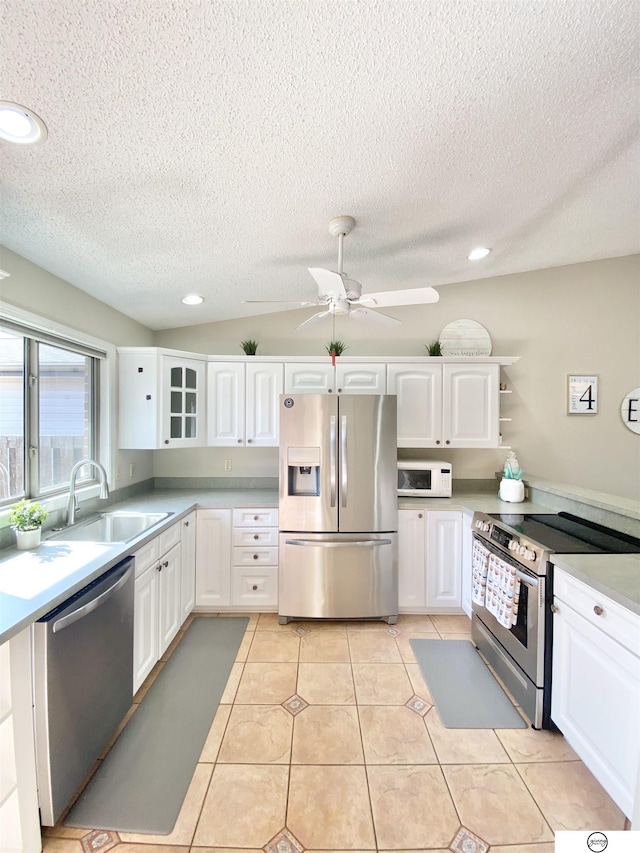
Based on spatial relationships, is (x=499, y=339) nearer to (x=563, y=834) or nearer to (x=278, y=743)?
(x=563, y=834)

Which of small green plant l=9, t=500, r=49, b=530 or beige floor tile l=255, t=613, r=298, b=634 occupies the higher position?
small green plant l=9, t=500, r=49, b=530

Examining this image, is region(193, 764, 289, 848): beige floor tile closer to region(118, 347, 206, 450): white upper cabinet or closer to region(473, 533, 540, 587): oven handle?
region(473, 533, 540, 587): oven handle

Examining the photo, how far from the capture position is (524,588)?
5.85ft

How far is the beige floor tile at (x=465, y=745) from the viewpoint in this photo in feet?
5.04

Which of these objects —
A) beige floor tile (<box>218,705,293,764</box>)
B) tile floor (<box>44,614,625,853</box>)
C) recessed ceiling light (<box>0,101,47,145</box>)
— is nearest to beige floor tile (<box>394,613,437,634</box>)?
tile floor (<box>44,614,625,853</box>)

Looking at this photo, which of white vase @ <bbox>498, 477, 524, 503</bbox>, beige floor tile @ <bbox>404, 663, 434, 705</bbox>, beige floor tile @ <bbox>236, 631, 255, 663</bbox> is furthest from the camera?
white vase @ <bbox>498, 477, 524, 503</bbox>

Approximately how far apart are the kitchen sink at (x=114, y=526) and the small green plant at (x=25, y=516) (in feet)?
0.94

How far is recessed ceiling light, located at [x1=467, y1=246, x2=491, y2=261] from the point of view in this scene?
2.46m

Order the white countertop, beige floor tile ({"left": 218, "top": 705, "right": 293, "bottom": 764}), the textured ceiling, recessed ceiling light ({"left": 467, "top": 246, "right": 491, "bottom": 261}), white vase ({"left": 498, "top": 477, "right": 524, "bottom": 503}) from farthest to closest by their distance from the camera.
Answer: white vase ({"left": 498, "top": 477, "right": 524, "bottom": 503}), recessed ceiling light ({"left": 467, "top": 246, "right": 491, "bottom": 261}), beige floor tile ({"left": 218, "top": 705, "right": 293, "bottom": 764}), the white countertop, the textured ceiling

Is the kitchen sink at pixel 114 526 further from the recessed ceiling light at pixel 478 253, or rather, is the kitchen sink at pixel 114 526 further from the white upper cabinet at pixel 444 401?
the recessed ceiling light at pixel 478 253

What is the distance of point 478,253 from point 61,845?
145 inches

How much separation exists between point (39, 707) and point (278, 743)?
102 cm

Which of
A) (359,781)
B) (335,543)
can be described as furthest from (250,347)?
(359,781)

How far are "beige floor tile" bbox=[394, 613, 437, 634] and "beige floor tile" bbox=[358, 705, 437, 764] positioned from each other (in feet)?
2.42
